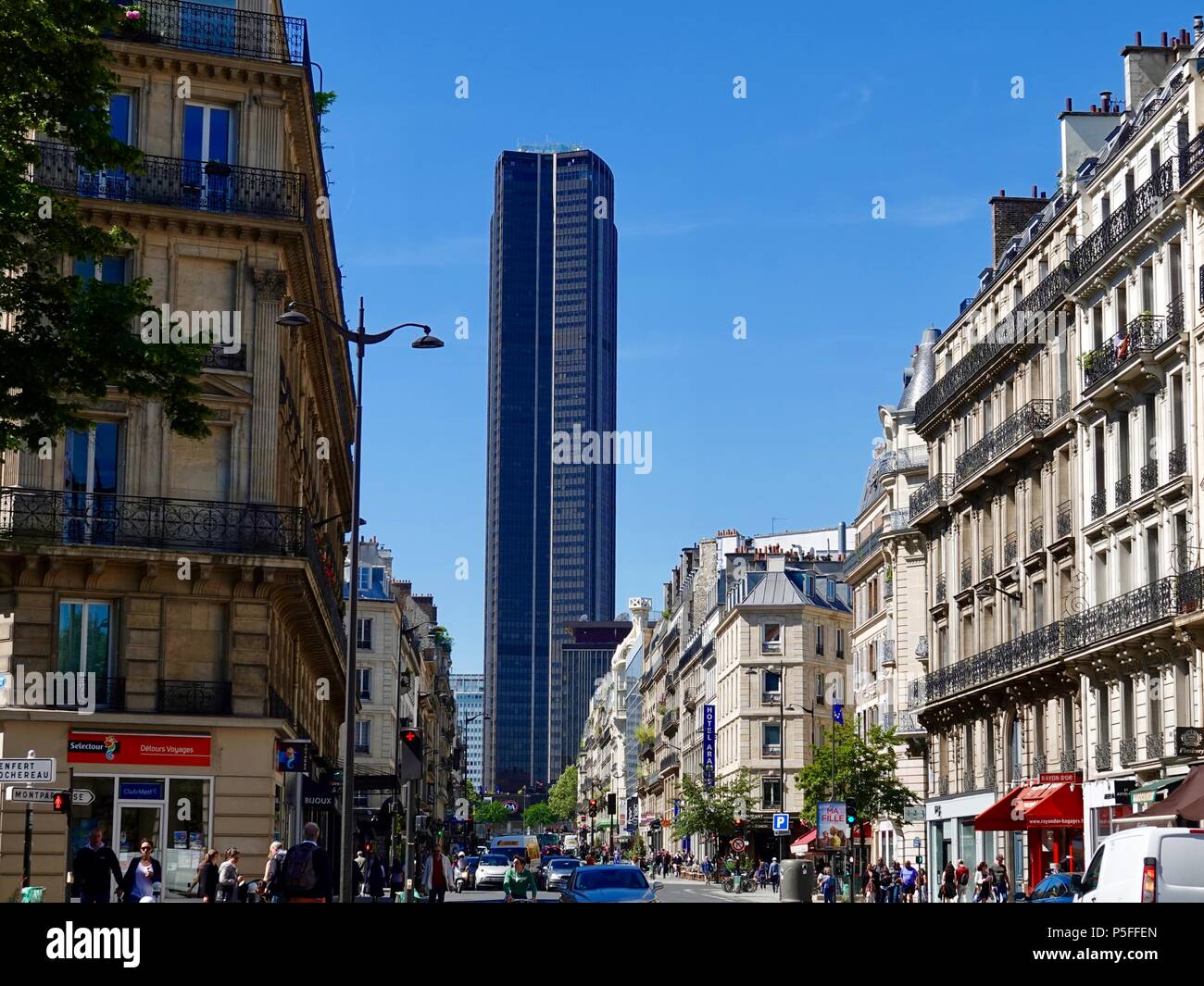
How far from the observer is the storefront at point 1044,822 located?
48375mm

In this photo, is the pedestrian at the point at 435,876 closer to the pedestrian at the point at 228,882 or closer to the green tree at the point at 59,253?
the pedestrian at the point at 228,882

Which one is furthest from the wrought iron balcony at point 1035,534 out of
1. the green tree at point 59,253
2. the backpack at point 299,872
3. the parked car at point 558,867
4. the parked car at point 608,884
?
the green tree at point 59,253

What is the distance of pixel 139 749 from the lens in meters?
36.1

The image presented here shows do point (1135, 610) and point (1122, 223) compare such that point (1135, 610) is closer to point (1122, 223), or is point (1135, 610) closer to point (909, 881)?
point (1122, 223)

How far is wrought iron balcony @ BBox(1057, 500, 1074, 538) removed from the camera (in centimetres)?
5069

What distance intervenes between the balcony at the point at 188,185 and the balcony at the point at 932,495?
3083 cm

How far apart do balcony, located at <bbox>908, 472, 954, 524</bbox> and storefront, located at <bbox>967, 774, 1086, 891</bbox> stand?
12.8 meters

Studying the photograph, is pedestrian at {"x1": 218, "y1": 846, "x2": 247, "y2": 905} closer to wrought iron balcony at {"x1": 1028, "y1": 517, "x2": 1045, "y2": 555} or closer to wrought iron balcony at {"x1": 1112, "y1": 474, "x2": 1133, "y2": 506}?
wrought iron balcony at {"x1": 1112, "y1": 474, "x2": 1133, "y2": 506}

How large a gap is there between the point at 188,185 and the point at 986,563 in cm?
3078

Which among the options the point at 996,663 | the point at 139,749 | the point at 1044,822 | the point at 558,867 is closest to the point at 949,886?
the point at 1044,822

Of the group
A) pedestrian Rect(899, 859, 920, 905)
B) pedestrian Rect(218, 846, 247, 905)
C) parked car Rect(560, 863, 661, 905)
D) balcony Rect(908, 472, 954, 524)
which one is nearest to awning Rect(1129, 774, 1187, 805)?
pedestrian Rect(899, 859, 920, 905)
